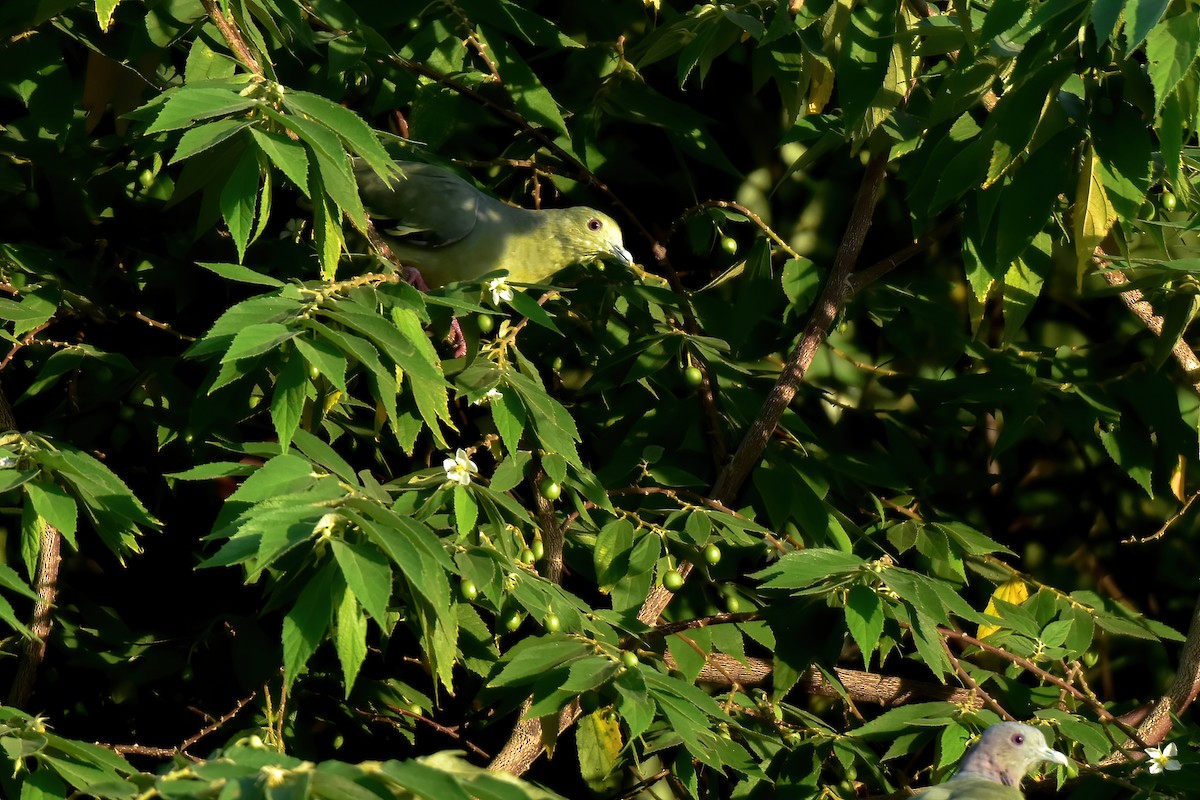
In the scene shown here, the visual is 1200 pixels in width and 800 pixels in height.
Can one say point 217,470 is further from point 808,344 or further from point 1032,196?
point 808,344

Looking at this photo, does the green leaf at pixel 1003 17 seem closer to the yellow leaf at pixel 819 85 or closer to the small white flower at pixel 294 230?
the yellow leaf at pixel 819 85

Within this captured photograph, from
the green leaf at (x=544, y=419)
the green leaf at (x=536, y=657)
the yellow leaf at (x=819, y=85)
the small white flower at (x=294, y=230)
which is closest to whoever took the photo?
the green leaf at (x=536, y=657)

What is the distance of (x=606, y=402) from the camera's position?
3.74 m

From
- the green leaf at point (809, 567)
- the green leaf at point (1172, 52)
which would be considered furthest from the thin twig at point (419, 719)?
the green leaf at point (1172, 52)

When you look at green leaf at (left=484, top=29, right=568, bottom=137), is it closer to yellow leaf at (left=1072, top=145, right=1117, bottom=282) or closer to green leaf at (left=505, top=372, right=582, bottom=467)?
green leaf at (left=505, top=372, right=582, bottom=467)

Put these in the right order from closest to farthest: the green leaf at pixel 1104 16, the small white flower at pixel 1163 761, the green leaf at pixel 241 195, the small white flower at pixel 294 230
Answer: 1. the green leaf at pixel 1104 16
2. the green leaf at pixel 241 195
3. the small white flower at pixel 1163 761
4. the small white flower at pixel 294 230

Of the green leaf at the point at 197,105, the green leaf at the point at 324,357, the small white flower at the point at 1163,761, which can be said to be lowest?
the small white flower at the point at 1163,761

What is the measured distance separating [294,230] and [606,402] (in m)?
1.01

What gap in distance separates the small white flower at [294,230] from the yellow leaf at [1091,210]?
2182 millimetres

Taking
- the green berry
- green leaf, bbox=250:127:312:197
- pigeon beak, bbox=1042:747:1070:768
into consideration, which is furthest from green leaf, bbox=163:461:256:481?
pigeon beak, bbox=1042:747:1070:768

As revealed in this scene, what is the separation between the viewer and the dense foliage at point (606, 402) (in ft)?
7.08

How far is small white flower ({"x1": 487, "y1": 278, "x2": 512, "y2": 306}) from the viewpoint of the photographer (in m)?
2.62

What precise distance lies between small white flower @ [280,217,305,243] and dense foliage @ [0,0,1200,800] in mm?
26

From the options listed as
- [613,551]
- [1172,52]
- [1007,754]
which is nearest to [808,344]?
[613,551]
